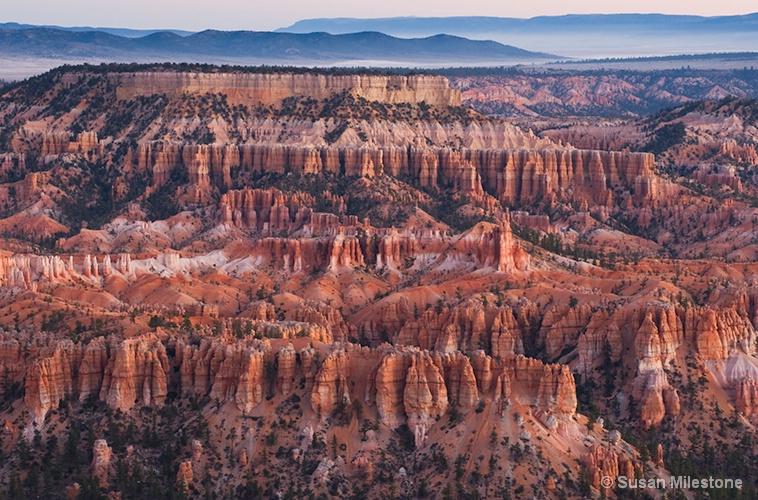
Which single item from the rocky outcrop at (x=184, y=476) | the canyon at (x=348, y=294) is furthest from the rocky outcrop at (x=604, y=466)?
the rocky outcrop at (x=184, y=476)

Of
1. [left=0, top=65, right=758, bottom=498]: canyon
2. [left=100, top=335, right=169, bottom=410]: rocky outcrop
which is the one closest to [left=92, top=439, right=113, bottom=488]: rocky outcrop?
[left=0, top=65, right=758, bottom=498]: canyon

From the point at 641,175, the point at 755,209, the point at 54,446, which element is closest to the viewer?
the point at 54,446

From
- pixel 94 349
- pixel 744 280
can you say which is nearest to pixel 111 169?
pixel 744 280

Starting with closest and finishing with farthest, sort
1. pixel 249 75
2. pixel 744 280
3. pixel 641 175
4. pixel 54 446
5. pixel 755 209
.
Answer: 1. pixel 54 446
2. pixel 744 280
3. pixel 755 209
4. pixel 641 175
5. pixel 249 75

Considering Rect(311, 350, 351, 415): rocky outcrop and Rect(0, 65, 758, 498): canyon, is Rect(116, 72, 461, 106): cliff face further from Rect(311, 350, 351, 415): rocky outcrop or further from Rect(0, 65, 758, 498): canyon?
Rect(311, 350, 351, 415): rocky outcrop

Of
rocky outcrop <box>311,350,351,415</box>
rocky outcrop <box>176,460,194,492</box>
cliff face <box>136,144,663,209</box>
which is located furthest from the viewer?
cliff face <box>136,144,663,209</box>

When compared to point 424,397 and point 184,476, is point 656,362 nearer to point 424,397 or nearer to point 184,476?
point 424,397

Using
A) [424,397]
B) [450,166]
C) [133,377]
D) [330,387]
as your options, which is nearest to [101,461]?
[133,377]

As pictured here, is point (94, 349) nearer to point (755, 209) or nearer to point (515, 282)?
point (515, 282)
